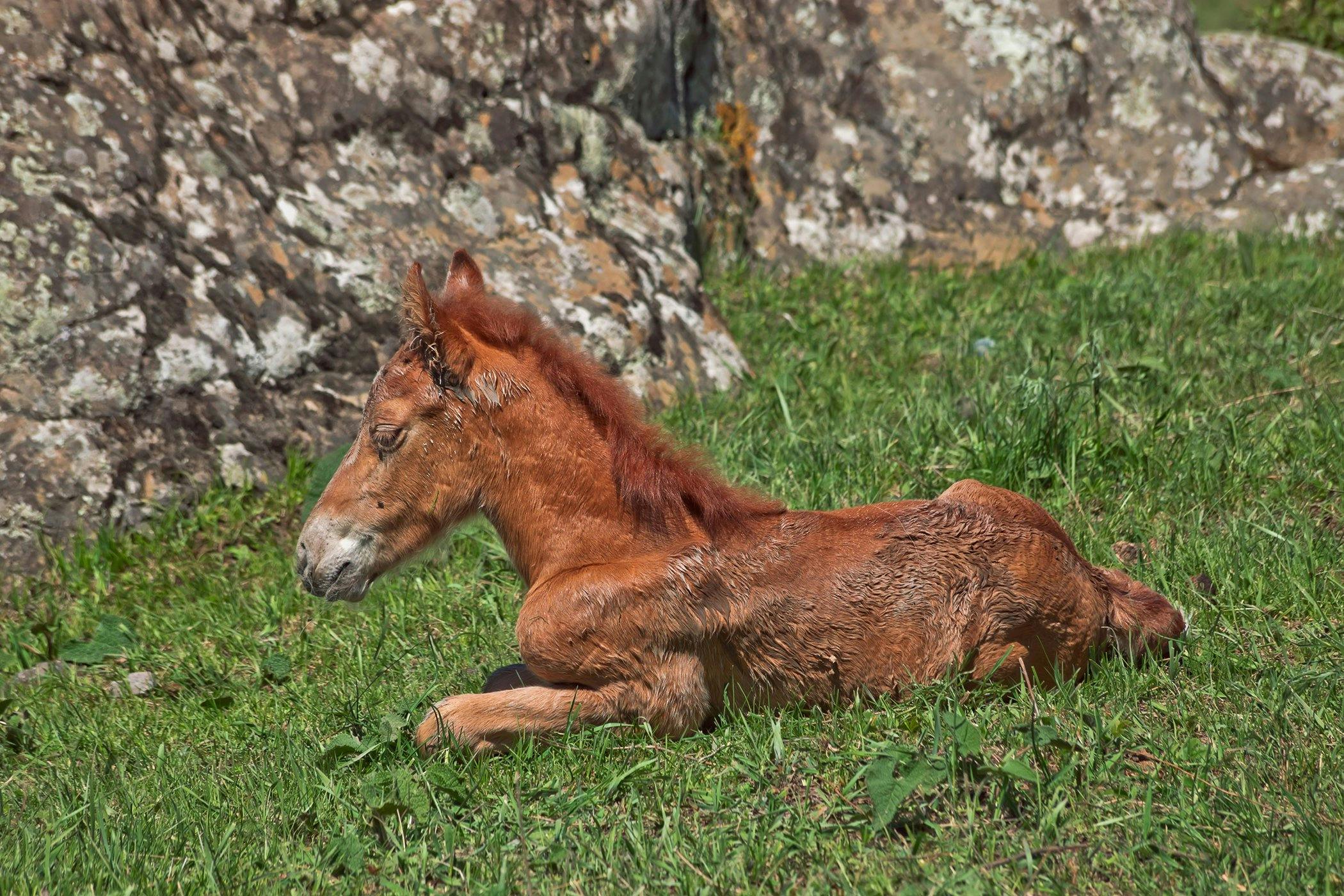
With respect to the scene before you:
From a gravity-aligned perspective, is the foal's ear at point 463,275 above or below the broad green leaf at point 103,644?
above

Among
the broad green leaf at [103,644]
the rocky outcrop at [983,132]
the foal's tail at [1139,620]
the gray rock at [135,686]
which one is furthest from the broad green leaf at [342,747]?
the rocky outcrop at [983,132]

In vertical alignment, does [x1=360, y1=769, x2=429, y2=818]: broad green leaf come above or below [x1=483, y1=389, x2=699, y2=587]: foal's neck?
below

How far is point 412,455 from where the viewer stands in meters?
4.19

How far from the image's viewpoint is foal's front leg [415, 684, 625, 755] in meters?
3.94

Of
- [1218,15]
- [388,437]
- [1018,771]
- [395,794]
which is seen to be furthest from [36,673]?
[1218,15]

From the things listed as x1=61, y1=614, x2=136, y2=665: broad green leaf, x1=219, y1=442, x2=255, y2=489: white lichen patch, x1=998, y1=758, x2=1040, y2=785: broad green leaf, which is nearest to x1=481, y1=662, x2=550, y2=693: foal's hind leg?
x1=998, y1=758, x2=1040, y2=785: broad green leaf

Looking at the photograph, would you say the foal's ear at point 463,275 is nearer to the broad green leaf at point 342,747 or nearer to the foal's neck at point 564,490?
the foal's neck at point 564,490

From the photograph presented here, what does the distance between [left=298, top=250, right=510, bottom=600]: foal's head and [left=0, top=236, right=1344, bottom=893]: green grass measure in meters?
0.52

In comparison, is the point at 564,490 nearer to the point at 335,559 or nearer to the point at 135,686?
the point at 335,559

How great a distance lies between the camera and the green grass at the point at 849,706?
11.1ft

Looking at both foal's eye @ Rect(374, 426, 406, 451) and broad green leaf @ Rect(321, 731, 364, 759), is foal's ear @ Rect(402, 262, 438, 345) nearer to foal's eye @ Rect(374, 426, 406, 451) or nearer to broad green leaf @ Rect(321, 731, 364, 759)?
foal's eye @ Rect(374, 426, 406, 451)

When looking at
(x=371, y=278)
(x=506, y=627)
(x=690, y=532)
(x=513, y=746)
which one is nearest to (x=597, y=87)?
(x=371, y=278)

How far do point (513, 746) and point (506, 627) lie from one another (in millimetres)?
1132

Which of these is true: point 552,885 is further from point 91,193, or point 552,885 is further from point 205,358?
point 91,193
